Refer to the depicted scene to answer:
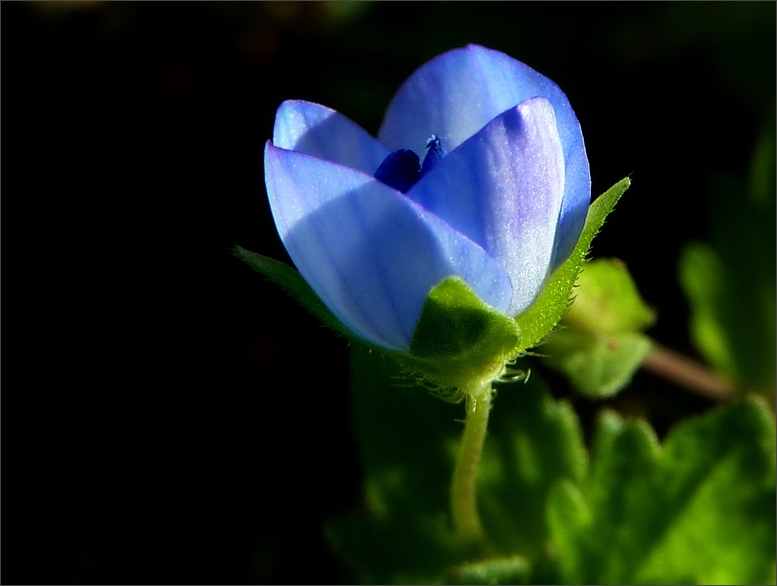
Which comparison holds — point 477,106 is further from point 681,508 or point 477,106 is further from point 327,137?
point 681,508

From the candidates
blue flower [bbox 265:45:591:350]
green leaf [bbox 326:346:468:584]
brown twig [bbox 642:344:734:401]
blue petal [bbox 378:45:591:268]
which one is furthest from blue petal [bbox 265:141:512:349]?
brown twig [bbox 642:344:734:401]

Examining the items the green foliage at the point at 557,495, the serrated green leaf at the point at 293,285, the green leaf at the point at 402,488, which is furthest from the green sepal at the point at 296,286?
the green leaf at the point at 402,488

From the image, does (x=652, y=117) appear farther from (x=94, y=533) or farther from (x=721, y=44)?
(x=94, y=533)

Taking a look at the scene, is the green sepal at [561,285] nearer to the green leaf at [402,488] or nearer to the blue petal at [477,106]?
the blue petal at [477,106]

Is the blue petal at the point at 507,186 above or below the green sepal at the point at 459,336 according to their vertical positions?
above

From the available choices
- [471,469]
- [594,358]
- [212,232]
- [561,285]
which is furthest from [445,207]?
[212,232]

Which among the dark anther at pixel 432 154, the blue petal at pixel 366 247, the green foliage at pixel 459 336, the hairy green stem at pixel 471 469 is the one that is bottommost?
the hairy green stem at pixel 471 469

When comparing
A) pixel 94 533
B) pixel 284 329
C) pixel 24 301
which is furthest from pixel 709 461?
pixel 24 301
